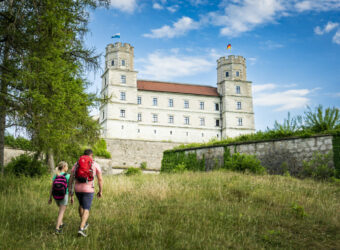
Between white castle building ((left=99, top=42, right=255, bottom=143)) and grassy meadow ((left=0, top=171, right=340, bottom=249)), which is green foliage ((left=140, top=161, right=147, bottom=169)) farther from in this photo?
grassy meadow ((left=0, top=171, right=340, bottom=249))

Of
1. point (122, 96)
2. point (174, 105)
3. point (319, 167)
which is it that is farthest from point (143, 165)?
point (319, 167)

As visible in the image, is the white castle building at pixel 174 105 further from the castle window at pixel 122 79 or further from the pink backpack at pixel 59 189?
the pink backpack at pixel 59 189

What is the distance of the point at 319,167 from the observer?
1157cm

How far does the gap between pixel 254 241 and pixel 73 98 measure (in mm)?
7073

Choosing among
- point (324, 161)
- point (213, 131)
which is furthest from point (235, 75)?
point (324, 161)

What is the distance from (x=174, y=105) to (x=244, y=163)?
132ft

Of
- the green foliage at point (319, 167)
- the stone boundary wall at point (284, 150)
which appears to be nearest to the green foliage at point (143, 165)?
the stone boundary wall at point (284, 150)

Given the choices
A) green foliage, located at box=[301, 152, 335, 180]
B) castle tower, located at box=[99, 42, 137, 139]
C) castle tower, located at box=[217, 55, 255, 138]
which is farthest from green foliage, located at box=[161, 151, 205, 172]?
castle tower, located at box=[217, 55, 255, 138]

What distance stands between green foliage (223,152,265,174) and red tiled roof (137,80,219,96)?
38.6m

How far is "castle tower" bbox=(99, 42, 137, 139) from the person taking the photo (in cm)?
4588

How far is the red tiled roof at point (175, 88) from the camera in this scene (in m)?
52.2

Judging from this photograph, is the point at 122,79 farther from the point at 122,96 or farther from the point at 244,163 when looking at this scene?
the point at 244,163

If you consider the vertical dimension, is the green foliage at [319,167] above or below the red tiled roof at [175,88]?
below

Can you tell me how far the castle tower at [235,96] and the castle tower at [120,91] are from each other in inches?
652
